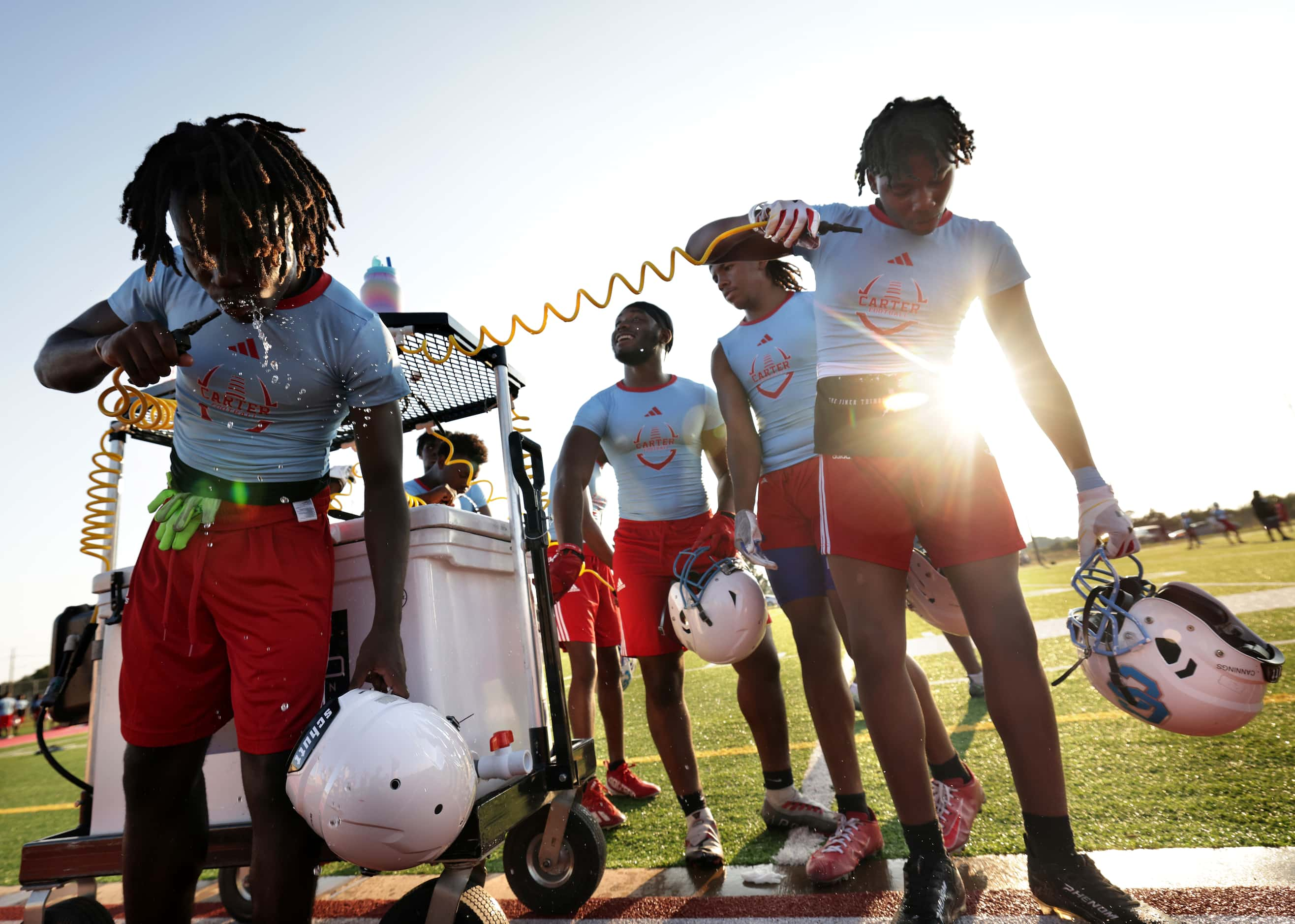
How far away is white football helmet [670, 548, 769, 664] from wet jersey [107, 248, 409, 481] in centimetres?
143

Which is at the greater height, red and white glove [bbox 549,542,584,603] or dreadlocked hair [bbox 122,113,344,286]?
dreadlocked hair [bbox 122,113,344,286]

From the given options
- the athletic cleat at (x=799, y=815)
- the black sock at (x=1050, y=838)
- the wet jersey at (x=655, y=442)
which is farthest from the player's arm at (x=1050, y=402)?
the wet jersey at (x=655, y=442)

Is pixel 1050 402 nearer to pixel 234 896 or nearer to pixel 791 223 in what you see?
pixel 791 223

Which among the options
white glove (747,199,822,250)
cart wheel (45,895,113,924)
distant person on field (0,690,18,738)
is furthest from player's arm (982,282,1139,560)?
distant person on field (0,690,18,738)

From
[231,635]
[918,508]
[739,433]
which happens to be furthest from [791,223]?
[231,635]

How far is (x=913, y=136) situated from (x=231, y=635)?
2272 mm

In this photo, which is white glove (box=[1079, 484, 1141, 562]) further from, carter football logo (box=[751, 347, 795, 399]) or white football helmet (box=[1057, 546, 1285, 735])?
carter football logo (box=[751, 347, 795, 399])

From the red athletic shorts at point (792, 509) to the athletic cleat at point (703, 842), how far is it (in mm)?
1061

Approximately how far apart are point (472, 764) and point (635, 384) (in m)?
2.46

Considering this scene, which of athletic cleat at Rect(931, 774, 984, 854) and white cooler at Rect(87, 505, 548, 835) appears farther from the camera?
athletic cleat at Rect(931, 774, 984, 854)

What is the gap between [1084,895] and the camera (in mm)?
1727

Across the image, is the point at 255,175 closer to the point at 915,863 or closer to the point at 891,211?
the point at 891,211

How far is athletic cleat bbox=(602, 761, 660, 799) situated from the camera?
12.8 feet

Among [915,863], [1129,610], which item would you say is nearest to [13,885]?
[915,863]
